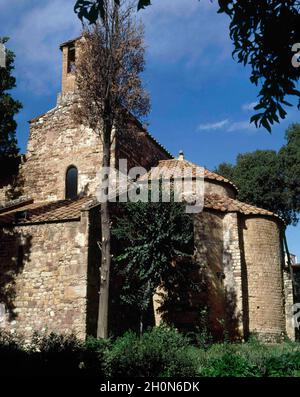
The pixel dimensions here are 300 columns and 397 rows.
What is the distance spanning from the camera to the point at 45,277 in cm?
1661

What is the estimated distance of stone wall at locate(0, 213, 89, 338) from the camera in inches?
627

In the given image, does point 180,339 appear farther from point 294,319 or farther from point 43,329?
point 294,319

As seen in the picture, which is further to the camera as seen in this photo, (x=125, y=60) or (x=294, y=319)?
(x=294, y=319)

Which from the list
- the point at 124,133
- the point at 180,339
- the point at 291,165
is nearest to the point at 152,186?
the point at 124,133

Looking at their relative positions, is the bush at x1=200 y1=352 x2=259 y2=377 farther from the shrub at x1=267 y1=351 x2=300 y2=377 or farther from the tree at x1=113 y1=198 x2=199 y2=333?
the tree at x1=113 y1=198 x2=199 y2=333

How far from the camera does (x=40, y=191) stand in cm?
2189

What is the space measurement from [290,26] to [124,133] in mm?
11700

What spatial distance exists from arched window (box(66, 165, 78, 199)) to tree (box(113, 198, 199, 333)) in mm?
4341

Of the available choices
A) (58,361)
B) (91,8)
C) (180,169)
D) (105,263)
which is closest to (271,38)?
(91,8)

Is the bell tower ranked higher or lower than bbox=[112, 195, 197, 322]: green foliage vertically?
higher

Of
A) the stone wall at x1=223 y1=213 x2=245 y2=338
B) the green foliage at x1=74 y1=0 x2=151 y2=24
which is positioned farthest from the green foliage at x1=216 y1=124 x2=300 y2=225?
the green foliage at x1=74 y1=0 x2=151 y2=24

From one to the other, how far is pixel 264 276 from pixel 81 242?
7894 millimetres

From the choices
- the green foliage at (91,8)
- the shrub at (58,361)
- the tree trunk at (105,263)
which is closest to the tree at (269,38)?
the green foliage at (91,8)

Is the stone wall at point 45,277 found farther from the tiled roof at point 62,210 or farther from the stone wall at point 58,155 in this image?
the stone wall at point 58,155
